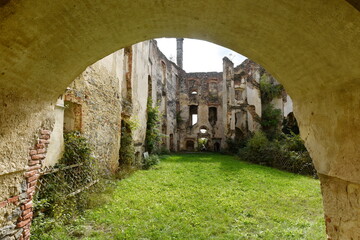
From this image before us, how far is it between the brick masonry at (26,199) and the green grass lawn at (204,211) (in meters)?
0.99

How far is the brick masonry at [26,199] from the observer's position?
2.48 meters

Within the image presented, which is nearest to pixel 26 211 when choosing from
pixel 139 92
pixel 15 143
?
pixel 15 143

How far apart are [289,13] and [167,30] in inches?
49.4

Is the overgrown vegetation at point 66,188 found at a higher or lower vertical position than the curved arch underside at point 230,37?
lower

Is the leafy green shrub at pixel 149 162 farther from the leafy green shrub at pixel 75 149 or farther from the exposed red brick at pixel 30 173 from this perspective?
the exposed red brick at pixel 30 173

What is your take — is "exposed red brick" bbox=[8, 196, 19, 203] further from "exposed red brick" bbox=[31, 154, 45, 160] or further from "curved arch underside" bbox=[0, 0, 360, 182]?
"curved arch underside" bbox=[0, 0, 360, 182]

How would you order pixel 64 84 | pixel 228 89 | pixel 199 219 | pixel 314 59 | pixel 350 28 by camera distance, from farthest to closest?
pixel 228 89 < pixel 199 219 < pixel 64 84 < pixel 314 59 < pixel 350 28

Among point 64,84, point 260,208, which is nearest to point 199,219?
point 260,208

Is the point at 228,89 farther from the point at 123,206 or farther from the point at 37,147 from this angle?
the point at 37,147

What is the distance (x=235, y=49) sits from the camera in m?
2.47

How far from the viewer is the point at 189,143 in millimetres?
22719

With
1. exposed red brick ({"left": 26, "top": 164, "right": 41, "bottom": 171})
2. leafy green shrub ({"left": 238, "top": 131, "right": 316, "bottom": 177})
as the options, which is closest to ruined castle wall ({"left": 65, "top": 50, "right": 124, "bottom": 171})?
exposed red brick ({"left": 26, "top": 164, "right": 41, "bottom": 171})

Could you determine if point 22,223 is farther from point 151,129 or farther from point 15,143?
point 151,129

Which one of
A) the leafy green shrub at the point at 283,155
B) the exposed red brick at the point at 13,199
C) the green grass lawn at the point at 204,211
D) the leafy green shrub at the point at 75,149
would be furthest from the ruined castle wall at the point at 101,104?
the leafy green shrub at the point at 283,155
